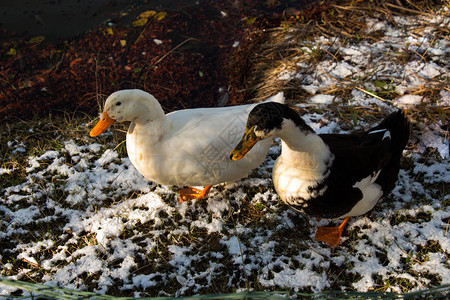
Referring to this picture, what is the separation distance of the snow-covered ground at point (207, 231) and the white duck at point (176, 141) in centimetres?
34

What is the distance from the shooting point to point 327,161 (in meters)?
2.10

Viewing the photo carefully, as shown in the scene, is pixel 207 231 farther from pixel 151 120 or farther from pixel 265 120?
pixel 265 120

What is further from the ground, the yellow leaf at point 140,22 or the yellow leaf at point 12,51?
the yellow leaf at point 140,22

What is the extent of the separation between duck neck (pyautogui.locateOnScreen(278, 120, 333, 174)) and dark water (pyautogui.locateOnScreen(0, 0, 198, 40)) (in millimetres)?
4654

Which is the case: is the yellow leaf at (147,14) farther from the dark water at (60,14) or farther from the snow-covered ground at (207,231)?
the snow-covered ground at (207,231)

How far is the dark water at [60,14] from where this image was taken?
5.45 meters

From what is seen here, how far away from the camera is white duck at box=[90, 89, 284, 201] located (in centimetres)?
246

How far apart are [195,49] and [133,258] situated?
347 centimetres

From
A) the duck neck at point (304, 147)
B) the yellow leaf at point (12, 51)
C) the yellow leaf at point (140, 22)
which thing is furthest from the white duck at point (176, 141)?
the yellow leaf at point (12, 51)

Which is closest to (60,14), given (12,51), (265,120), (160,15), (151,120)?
(12,51)

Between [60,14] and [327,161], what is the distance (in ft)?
17.7

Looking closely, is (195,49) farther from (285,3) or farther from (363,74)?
(363,74)

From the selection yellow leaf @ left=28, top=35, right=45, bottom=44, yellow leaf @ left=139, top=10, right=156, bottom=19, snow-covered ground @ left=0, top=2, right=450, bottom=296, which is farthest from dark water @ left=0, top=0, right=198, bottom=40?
snow-covered ground @ left=0, top=2, right=450, bottom=296

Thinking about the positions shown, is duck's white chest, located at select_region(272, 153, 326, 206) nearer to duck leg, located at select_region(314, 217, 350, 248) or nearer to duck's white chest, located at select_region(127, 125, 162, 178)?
duck leg, located at select_region(314, 217, 350, 248)
